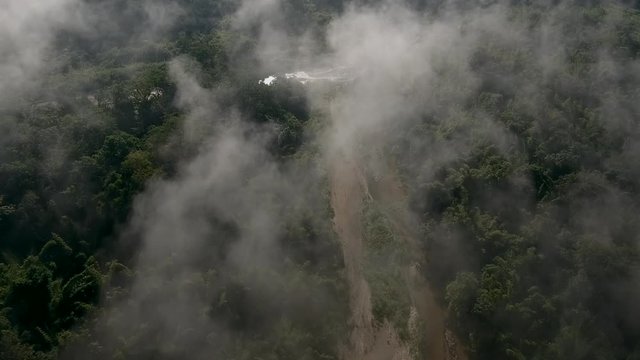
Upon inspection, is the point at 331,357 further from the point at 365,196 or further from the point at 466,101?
the point at 466,101

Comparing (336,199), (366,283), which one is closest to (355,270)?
(366,283)

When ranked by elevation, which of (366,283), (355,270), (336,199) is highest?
(336,199)

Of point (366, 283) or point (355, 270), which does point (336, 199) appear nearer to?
point (355, 270)

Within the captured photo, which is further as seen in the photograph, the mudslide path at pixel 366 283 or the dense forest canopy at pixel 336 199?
the mudslide path at pixel 366 283

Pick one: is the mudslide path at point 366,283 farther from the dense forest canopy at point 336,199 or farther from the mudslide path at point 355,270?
the dense forest canopy at point 336,199

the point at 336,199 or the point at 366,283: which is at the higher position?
the point at 336,199

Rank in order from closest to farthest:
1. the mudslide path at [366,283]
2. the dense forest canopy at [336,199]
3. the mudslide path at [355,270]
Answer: the dense forest canopy at [336,199]
the mudslide path at [355,270]
the mudslide path at [366,283]

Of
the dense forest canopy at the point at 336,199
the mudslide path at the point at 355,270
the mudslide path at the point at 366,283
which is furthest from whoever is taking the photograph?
the mudslide path at the point at 366,283

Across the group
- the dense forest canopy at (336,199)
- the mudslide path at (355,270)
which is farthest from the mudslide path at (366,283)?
the dense forest canopy at (336,199)
